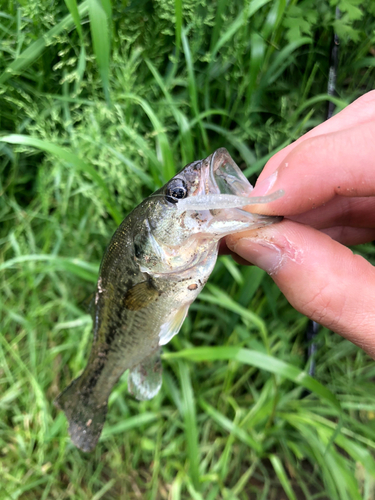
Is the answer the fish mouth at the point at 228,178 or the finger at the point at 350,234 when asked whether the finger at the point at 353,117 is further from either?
the finger at the point at 350,234

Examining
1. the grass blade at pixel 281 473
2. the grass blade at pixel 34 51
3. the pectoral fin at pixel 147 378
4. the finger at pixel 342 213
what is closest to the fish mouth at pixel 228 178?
the finger at pixel 342 213

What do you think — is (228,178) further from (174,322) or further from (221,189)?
(174,322)

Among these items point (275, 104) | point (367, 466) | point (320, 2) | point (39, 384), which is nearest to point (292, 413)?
point (367, 466)

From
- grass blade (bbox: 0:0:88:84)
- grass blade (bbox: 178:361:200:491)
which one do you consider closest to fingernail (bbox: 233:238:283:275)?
grass blade (bbox: 178:361:200:491)

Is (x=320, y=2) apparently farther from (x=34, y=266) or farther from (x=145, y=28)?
(x=34, y=266)

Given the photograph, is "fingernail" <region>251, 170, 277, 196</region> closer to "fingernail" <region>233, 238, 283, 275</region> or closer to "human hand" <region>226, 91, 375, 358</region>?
"human hand" <region>226, 91, 375, 358</region>

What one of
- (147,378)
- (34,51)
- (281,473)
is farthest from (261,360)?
(34,51)

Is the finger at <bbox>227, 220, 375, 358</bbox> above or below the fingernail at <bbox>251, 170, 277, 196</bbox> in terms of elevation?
below
